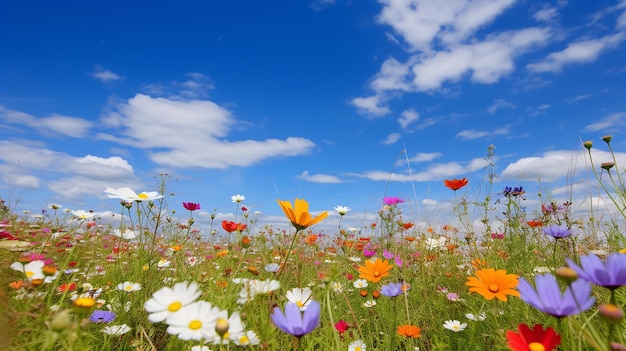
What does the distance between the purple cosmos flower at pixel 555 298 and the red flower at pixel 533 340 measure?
10 centimetres

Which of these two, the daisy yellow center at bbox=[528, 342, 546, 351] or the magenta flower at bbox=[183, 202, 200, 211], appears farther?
the magenta flower at bbox=[183, 202, 200, 211]

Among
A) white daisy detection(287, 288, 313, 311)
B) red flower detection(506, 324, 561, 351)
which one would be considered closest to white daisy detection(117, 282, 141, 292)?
white daisy detection(287, 288, 313, 311)

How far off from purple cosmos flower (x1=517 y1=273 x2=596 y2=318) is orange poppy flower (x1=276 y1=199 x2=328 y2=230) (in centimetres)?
63

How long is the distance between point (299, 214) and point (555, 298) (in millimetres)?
736

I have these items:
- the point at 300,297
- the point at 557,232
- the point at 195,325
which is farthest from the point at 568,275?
the point at 557,232

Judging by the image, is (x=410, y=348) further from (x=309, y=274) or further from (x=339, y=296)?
(x=309, y=274)

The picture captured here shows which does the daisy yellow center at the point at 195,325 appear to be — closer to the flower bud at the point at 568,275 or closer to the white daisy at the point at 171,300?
the white daisy at the point at 171,300

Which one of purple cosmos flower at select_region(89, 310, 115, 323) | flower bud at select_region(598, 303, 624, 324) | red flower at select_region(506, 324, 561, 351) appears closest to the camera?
flower bud at select_region(598, 303, 624, 324)

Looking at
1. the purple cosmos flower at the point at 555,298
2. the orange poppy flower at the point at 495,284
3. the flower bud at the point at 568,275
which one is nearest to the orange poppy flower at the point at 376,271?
the orange poppy flower at the point at 495,284

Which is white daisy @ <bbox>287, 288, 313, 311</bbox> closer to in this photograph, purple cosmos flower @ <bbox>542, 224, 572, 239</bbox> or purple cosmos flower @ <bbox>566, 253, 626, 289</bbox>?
purple cosmos flower @ <bbox>566, 253, 626, 289</bbox>

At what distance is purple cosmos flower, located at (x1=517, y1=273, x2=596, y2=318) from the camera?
0.71 m

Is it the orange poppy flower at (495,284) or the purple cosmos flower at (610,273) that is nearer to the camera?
the purple cosmos flower at (610,273)

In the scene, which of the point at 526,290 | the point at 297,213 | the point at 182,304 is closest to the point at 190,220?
the point at 297,213

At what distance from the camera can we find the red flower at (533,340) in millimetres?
792
